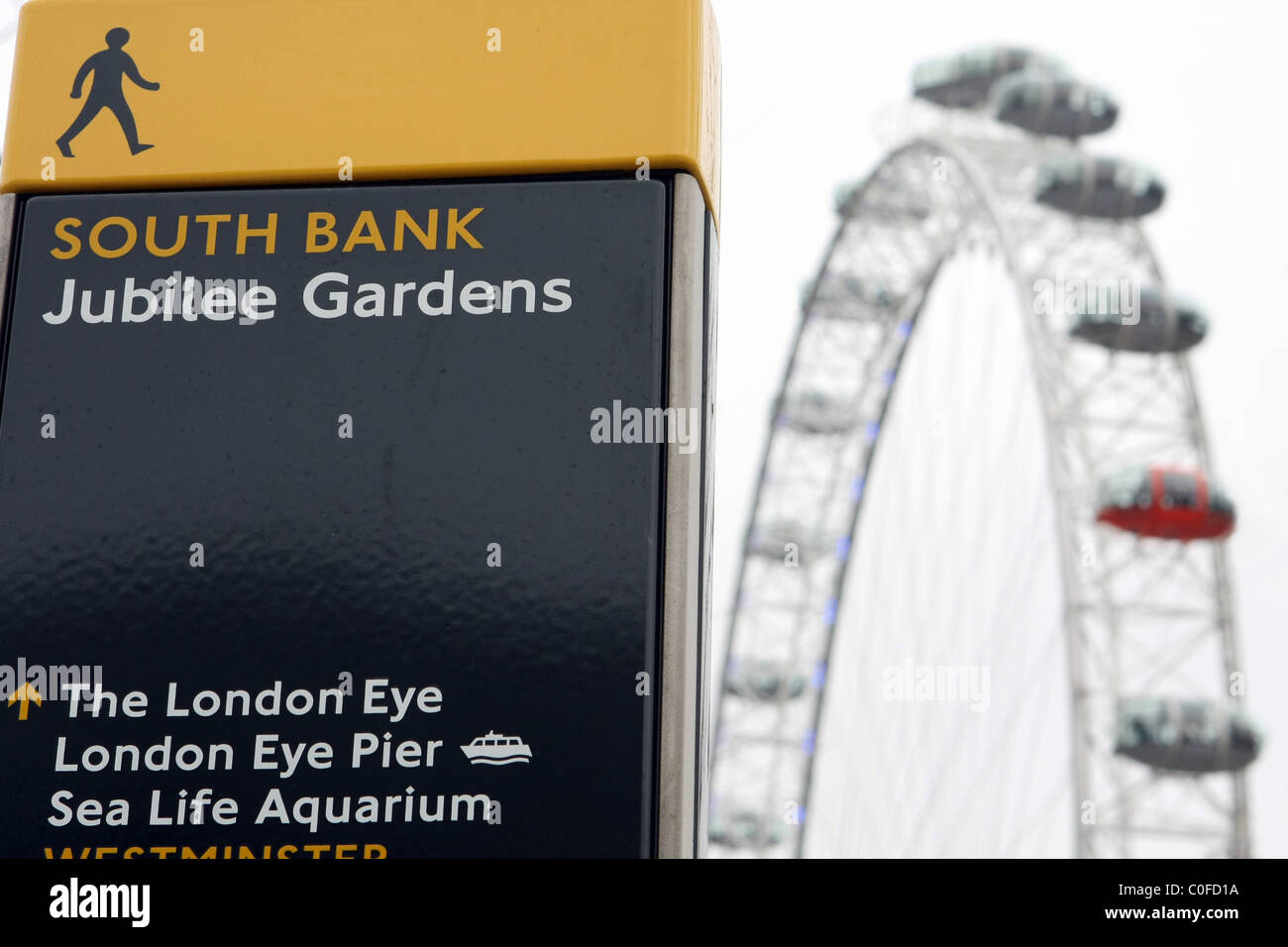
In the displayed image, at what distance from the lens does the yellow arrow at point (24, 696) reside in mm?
4324

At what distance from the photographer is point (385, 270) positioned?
4.63 metres

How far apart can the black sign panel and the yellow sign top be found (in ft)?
0.34

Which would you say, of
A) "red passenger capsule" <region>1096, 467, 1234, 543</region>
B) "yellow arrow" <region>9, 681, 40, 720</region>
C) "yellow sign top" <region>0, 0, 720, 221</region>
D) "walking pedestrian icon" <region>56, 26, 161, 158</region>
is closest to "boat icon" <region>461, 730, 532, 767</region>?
"yellow arrow" <region>9, 681, 40, 720</region>

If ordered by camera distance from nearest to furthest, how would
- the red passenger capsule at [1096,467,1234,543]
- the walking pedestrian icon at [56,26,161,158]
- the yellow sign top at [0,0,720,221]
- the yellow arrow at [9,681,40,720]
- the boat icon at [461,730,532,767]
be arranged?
the boat icon at [461,730,532,767], the yellow arrow at [9,681,40,720], the yellow sign top at [0,0,720,221], the walking pedestrian icon at [56,26,161,158], the red passenger capsule at [1096,467,1234,543]

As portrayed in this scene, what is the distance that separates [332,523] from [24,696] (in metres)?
0.88

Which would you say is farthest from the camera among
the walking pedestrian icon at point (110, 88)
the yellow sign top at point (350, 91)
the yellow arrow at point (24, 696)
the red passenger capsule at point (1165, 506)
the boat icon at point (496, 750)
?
the red passenger capsule at point (1165, 506)

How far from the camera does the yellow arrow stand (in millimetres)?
4324

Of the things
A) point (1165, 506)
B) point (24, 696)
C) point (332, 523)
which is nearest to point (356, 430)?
point (332, 523)

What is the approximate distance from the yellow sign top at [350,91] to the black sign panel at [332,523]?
10cm

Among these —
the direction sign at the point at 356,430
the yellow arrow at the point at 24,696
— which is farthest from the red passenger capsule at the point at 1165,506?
the yellow arrow at the point at 24,696

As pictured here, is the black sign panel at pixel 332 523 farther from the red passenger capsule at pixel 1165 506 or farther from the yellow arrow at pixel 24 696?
the red passenger capsule at pixel 1165 506

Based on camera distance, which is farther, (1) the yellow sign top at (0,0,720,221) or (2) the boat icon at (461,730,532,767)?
(1) the yellow sign top at (0,0,720,221)

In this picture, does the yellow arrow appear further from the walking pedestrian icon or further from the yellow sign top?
the walking pedestrian icon

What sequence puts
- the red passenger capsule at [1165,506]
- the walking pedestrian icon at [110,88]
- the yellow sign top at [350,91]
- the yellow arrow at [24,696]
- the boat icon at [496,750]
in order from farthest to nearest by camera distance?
1. the red passenger capsule at [1165,506]
2. the walking pedestrian icon at [110,88]
3. the yellow sign top at [350,91]
4. the yellow arrow at [24,696]
5. the boat icon at [496,750]
